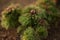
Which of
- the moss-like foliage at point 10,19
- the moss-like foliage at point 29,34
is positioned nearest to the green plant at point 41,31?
the moss-like foliage at point 29,34

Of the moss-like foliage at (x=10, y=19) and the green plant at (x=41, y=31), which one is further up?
the moss-like foliage at (x=10, y=19)

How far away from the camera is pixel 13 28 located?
228 centimetres

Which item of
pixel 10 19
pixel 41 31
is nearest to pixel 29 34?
pixel 41 31

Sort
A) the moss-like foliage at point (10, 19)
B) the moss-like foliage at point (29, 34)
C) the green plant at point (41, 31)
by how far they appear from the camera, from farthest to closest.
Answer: the moss-like foliage at point (10, 19) → the green plant at point (41, 31) → the moss-like foliage at point (29, 34)

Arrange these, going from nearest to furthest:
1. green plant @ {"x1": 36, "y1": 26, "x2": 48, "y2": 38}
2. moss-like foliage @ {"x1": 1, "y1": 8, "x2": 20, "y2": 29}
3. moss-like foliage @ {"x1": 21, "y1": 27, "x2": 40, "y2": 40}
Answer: moss-like foliage @ {"x1": 21, "y1": 27, "x2": 40, "y2": 40} < green plant @ {"x1": 36, "y1": 26, "x2": 48, "y2": 38} < moss-like foliage @ {"x1": 1, "y1": 8, "x2": 20, "y2": 29}

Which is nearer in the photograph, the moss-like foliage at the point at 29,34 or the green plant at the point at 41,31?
the moss-like foliage at the point at 29,34

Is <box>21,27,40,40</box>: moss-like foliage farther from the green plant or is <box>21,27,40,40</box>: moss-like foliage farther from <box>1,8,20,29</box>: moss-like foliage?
<box>1,8,20,29</box>: moss-like foliage

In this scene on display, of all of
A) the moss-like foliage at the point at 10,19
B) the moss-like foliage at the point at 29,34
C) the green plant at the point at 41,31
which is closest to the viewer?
the moss-like foliage at the point at 29,34

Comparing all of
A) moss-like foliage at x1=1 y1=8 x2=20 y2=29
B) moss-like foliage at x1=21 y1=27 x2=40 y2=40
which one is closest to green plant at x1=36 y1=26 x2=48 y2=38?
moss-like foliage at x1=21 y1=27 x2=40 y2=40

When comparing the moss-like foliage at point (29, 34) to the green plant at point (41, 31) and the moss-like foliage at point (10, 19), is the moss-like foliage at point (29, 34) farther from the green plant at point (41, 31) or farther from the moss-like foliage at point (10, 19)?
the moss-like foliage at point (10, 19)

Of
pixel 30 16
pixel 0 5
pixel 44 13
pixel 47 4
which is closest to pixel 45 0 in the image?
pixel 47 4

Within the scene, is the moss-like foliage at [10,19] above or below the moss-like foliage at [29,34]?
above

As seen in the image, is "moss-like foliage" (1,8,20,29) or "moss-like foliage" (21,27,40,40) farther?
"moss-like foliage" (1,8,20,29)

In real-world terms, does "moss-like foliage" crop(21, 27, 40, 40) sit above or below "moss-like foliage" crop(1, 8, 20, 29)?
below
